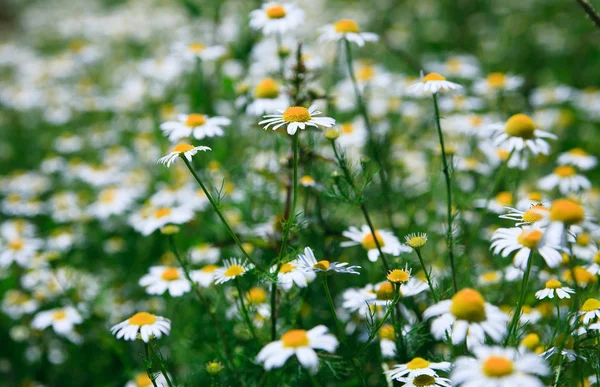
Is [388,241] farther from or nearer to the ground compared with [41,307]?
farther from the ground

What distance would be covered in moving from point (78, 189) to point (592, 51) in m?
4.84

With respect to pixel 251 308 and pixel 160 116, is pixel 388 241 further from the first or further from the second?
pixel 160 116

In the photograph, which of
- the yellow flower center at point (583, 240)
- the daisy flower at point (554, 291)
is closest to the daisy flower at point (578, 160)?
the yellow flower center at point (583, 240)

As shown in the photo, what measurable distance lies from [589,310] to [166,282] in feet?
5.34

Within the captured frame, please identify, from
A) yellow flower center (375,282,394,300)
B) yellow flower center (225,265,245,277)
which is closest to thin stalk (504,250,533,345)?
yellow flower center (375,282,394,300)

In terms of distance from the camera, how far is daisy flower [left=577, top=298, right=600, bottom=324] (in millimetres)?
1789

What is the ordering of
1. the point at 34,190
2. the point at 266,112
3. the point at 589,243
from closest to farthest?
the point at 589,243 → the point at 266,112 → the point at 34,190

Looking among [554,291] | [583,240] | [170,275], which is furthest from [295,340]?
[583,240]

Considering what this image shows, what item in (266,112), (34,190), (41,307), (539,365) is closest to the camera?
(539,365)

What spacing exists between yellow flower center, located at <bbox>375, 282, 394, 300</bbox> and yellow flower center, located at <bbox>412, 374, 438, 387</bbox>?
34 cm

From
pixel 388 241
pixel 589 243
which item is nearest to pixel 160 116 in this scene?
pixel 388 241

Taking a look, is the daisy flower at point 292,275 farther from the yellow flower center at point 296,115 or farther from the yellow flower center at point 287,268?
the yellow flower center at point 296,115

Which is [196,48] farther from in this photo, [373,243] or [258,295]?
[373,243]

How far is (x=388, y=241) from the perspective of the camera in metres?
2.39
